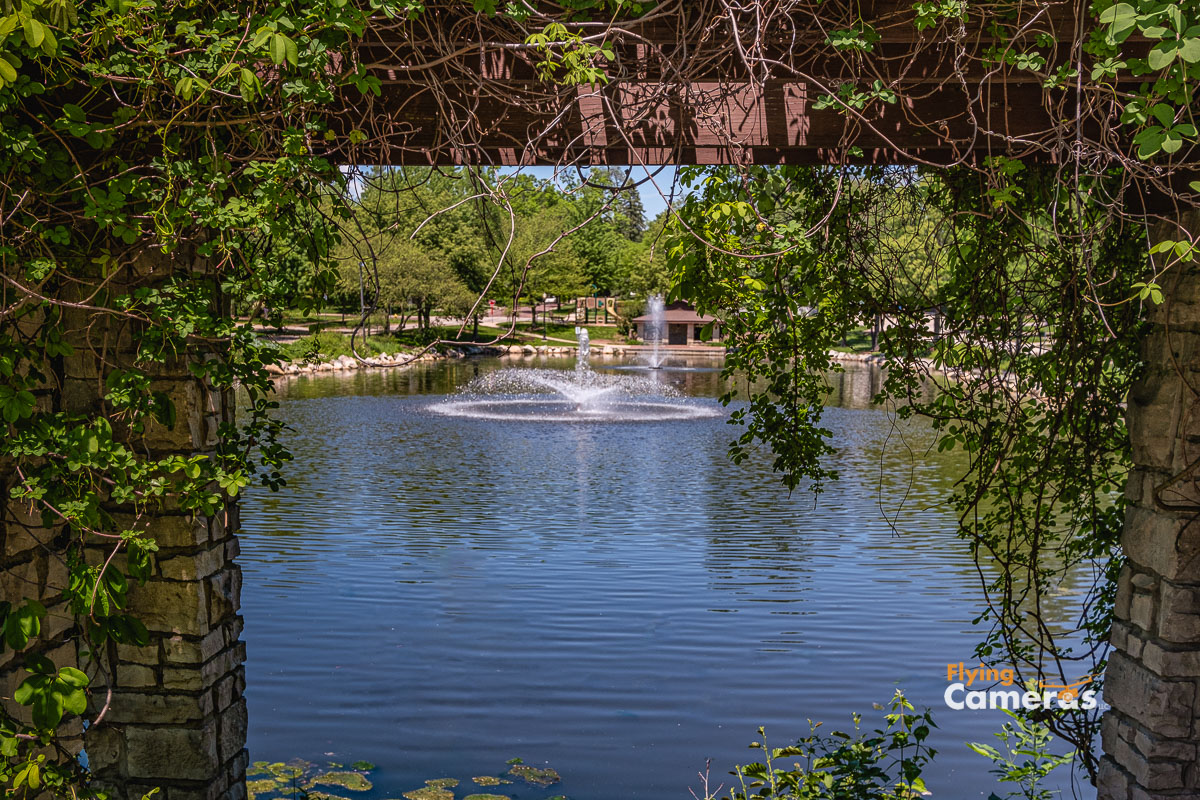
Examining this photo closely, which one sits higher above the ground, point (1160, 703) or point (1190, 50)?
point (1190, 50)

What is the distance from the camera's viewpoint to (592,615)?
29.7ft

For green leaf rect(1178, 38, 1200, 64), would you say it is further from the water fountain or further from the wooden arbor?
the water fountain

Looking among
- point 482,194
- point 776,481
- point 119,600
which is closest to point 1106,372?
point 482,194

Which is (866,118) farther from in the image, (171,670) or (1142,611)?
(171,670)

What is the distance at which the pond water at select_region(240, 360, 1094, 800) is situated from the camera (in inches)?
257

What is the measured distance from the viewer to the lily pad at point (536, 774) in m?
5.97

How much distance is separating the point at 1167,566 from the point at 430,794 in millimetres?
3979

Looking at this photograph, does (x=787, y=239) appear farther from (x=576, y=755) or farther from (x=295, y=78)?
(x=576, y=755)

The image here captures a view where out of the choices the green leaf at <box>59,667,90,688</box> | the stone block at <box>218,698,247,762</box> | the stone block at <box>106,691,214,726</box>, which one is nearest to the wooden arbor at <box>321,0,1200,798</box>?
the green leaf at <box>59,667,90,688</box>

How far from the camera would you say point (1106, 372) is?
15.5 ft

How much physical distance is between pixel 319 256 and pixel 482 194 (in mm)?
775

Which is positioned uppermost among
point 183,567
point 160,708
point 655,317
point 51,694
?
point 655,317

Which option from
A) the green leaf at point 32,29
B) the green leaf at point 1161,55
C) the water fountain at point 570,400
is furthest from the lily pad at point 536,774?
the water fountain at point 570,400

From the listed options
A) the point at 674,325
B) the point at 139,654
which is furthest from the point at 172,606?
the point at 674,325
